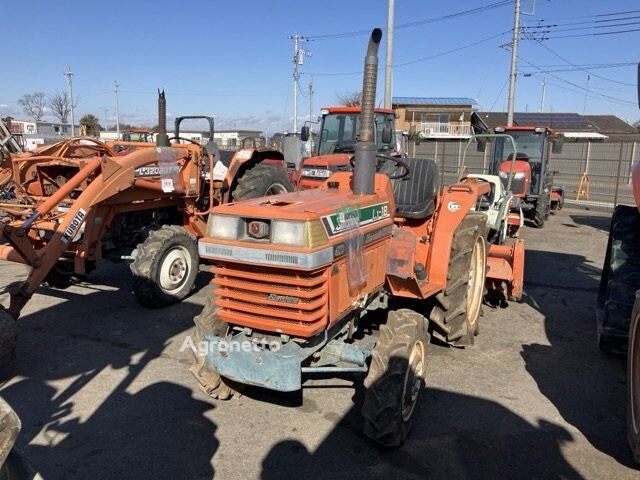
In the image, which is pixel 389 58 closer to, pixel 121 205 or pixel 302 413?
pixel 121 205

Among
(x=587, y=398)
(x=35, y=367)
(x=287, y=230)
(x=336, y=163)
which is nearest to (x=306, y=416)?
(x=287, y=230)

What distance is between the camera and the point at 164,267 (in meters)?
5.76

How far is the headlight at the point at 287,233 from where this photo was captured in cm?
285

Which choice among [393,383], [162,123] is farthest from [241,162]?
[393,383]

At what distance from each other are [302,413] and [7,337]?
241 centimetres

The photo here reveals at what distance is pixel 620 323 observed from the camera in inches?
158

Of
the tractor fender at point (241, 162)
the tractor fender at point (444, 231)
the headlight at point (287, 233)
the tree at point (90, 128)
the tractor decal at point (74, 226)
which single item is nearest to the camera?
the headlight at point (287, 233)

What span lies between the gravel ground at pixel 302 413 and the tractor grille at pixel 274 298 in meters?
0.80

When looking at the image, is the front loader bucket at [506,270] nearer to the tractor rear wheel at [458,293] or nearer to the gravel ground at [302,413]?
the gravel ground at [302,413]

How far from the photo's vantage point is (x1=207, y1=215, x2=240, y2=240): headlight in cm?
305

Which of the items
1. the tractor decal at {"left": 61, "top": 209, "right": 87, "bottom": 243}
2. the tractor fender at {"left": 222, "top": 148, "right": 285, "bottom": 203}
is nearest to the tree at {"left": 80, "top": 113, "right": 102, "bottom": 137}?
the tractor fender at {"left": 222, "top": 148, "right": 285, "bottom": 203}

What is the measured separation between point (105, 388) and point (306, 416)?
1.61 metres

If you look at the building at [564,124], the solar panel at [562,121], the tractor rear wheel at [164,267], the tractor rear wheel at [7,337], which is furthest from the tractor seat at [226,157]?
the solar panel at [562,121]

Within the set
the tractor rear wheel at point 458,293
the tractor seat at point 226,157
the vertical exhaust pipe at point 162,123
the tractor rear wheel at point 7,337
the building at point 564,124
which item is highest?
the building at point 564,124
